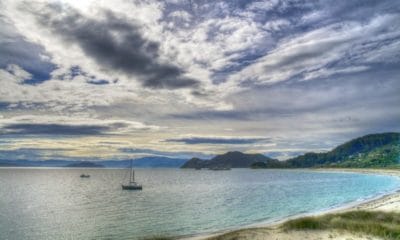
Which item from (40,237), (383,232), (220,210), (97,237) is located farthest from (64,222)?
(383,232)

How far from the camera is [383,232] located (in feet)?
96.0

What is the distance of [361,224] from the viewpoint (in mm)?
33406

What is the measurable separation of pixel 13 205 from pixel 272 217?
60.3 meters

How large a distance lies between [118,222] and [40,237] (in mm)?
12342

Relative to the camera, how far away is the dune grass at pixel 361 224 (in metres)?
29.8

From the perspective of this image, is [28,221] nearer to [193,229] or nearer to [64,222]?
[64,222]

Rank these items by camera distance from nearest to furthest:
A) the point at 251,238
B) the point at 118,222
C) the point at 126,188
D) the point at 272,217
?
the point at 251,238 → the point at 118,222 → the point at 272,217 → the point at 126,188

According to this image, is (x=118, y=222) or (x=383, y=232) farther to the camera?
(x=118, y=222)

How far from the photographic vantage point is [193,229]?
45531mm

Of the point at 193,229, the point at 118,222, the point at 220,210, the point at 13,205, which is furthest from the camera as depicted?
the point at 13,205

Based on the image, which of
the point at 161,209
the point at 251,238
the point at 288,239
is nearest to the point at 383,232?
the point at 288,239

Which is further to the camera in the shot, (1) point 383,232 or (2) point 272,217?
(2) point 272,217

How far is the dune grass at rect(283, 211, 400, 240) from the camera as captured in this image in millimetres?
29844

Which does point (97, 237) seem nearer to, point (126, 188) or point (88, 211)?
point (88, 211)
